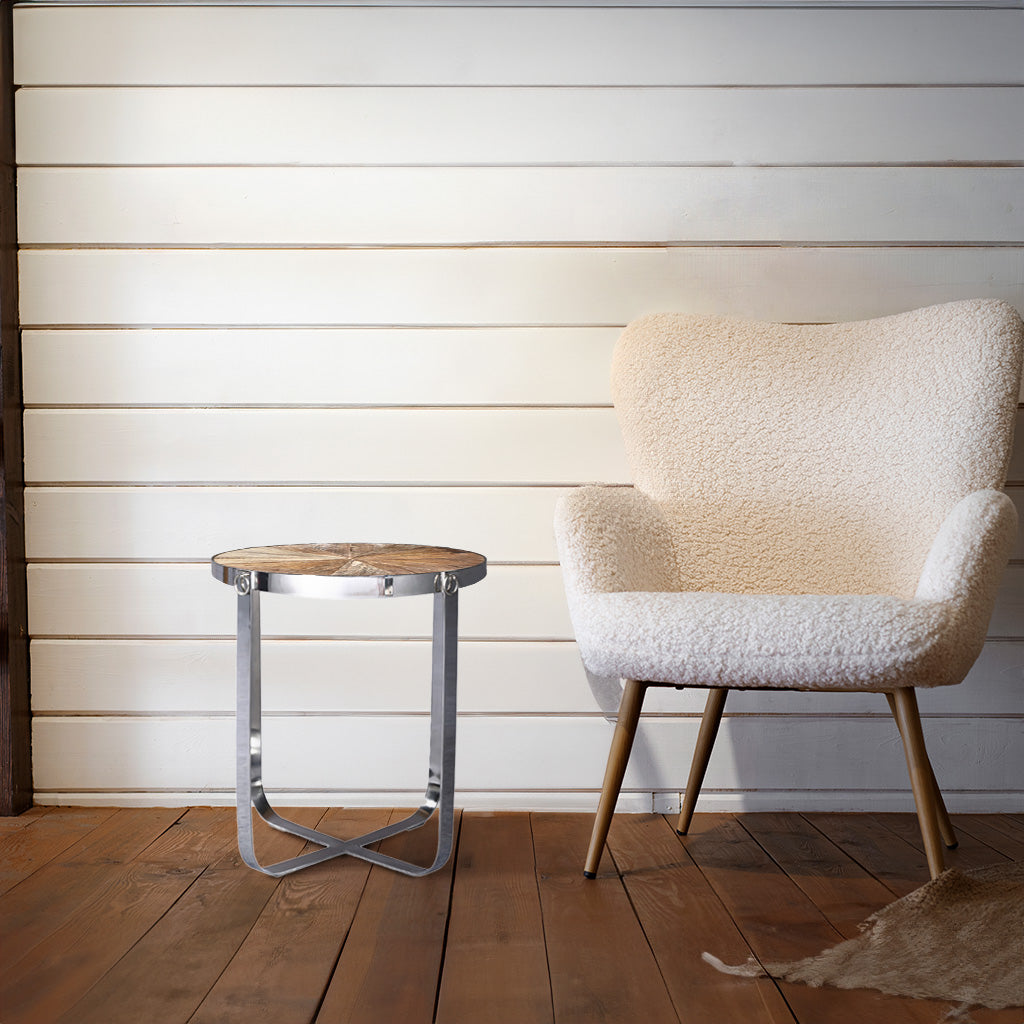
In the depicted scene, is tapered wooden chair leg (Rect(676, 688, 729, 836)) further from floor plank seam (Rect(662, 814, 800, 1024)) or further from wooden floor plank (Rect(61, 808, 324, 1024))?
wooden floor plank (Rect(61, 808, 324, 1024))

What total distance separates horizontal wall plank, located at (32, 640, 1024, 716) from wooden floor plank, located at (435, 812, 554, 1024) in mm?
261

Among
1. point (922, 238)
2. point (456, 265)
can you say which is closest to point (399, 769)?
point (456, 265)

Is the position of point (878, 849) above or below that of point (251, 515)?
below

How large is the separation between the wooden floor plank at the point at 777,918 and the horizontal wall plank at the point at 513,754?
0.14m

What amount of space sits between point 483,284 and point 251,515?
2.01ft

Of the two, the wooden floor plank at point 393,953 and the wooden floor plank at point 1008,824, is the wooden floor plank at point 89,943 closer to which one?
the wooden floor plank at point 393,953

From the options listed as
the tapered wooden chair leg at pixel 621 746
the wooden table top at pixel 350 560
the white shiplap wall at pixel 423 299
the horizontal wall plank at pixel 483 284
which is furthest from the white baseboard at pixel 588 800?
the horizontal wall plank at pixel 483 284

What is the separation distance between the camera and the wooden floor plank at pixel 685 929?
978mm

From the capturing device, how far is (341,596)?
3.79 ft

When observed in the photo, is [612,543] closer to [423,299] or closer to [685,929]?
[685,929]

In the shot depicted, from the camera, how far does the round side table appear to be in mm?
1176

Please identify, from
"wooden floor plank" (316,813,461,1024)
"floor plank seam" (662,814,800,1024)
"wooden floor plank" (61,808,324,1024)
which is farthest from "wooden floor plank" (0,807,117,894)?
"floor plank seam" (662,814,800,1024)

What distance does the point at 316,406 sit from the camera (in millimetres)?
1687

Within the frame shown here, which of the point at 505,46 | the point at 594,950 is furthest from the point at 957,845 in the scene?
the point at 505,46
